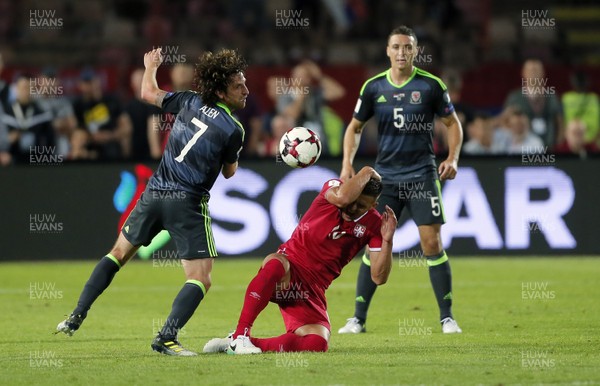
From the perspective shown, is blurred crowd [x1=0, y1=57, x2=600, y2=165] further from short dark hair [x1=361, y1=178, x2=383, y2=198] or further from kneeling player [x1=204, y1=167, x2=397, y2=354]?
short dark hair [x1=361, y1=178, x2=383, y2=198]

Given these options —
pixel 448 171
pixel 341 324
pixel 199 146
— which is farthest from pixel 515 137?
pixel 199 146

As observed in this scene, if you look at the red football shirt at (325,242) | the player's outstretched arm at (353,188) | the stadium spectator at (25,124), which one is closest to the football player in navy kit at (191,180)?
the red football shirt at (325,242)

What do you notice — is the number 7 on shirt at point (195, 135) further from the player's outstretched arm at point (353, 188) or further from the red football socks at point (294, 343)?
the red football socks at point (294, 343)

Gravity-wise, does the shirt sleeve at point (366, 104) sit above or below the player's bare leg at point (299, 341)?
above

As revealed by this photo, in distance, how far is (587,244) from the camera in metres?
16.5

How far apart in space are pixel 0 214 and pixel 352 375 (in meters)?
9.57

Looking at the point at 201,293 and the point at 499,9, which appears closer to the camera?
the point at 201,293

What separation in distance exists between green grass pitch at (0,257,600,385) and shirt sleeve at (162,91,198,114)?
5.88 feet

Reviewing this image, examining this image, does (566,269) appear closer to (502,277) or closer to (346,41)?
(502,277)

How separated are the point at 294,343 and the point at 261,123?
1081cm

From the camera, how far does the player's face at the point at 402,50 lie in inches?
408

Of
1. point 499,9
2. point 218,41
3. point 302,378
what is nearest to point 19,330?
point 302,378

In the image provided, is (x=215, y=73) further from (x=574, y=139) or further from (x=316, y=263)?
(x=574, y=139)

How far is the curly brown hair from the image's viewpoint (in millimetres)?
8781
